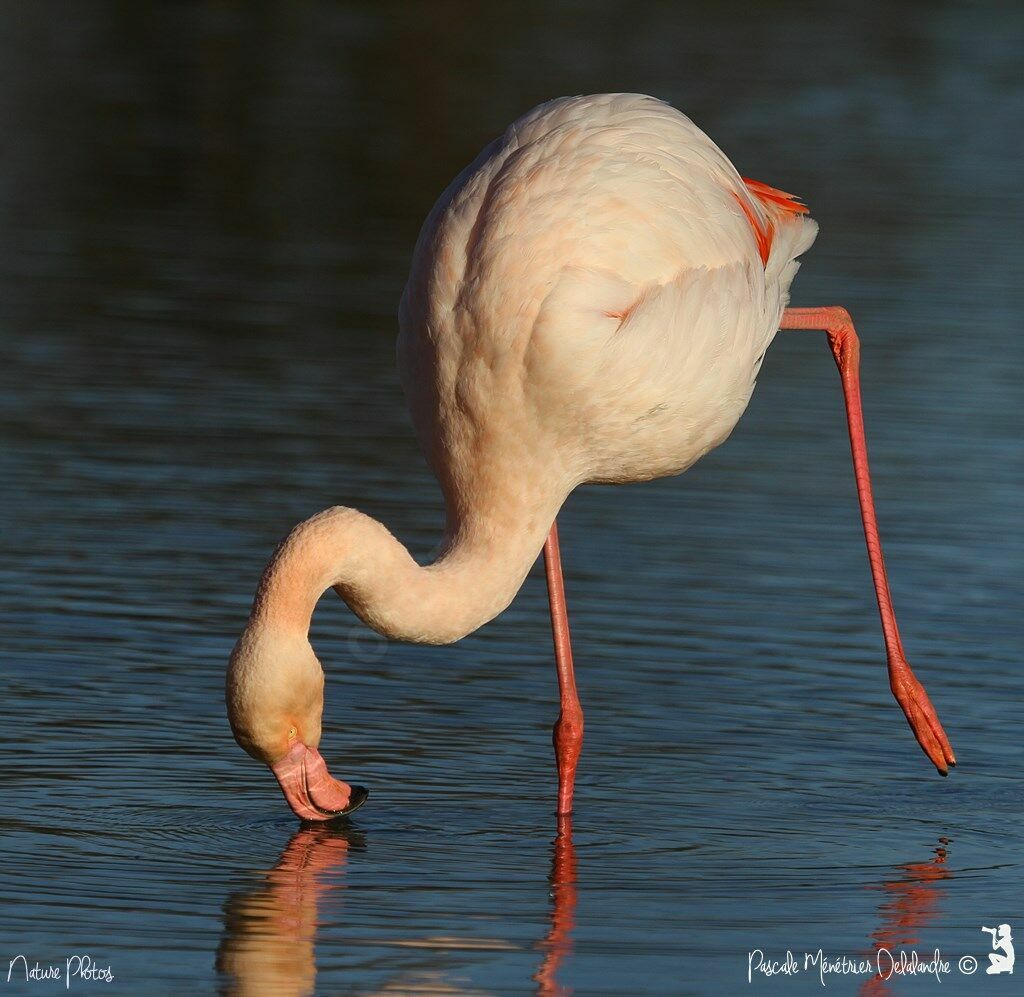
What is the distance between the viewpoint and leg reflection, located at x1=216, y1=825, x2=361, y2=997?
6430mm

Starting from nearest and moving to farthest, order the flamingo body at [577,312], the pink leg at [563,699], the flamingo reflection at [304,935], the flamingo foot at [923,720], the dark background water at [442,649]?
1. the flamingo reflection at [304,935]
2. the dark background water at [442,649]
3. the flamingo body at [577,312]
4. the pink leg at [563,699]
5. the flamingo foot at [923,720]

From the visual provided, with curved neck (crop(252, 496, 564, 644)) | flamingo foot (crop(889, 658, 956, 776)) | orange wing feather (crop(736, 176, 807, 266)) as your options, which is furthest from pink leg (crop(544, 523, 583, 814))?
orange wing feather (crop(736, 176, 807, 266))

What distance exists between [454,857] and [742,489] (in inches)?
203

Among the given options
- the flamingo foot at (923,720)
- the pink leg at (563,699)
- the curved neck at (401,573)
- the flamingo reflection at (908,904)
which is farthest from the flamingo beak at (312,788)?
the flamingo foot at (923,720)

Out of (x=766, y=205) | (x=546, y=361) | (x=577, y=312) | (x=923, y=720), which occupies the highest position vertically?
(x=766, y=205)

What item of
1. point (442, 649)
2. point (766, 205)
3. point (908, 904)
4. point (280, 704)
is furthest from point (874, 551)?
point (280, 704)

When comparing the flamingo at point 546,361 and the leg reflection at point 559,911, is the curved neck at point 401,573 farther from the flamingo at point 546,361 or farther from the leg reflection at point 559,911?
the leg reflection at point 559,911

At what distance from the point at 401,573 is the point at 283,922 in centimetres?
113

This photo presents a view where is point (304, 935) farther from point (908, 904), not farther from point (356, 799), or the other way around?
point (908, 904)

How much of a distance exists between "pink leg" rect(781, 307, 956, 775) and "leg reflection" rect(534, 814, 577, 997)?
1298mm

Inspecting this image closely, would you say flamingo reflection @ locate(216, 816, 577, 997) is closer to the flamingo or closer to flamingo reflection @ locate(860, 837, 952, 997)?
Result: the flamingo

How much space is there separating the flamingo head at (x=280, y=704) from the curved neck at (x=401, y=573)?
Answer: 0.08 meters

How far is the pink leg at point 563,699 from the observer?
8.30 metres

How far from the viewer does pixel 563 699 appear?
859 centimetres
